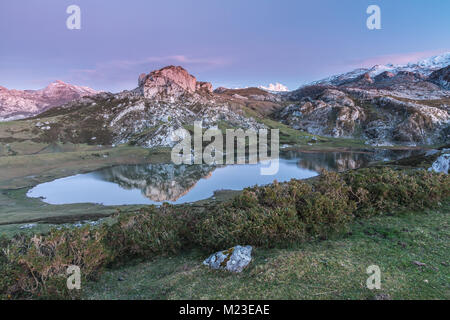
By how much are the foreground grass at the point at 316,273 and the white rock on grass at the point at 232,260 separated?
0.37 m

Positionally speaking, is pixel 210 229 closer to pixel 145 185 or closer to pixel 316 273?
pixel 316 273

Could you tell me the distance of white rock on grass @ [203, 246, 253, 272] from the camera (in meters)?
12.2

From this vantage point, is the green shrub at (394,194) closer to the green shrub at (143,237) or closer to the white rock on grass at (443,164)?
the green shrub at (143,237)

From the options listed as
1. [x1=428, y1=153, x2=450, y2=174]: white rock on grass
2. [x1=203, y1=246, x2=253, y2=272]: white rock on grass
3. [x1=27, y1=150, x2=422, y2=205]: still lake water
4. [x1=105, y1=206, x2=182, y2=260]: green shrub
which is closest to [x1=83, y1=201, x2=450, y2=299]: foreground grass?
[x1=203, y1=246, x2=253, y2=272]: white rock on grass

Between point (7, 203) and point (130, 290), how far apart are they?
191ft

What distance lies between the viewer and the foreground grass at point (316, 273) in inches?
380

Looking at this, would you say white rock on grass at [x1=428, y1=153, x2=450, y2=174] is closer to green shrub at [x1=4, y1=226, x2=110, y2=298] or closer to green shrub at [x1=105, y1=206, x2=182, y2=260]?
green shrub at [x1=105, y1=206, x2=182, y2=260]

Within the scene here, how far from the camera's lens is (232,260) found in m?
12.5

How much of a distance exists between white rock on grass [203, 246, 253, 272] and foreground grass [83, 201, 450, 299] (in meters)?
0.37

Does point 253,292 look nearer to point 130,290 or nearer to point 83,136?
point 130,290

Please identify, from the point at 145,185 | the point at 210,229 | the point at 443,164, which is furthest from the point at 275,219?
the point at 145,185

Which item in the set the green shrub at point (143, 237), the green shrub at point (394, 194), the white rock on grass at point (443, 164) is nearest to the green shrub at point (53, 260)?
the green shrub at point (143, 237)

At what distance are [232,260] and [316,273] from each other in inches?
167
